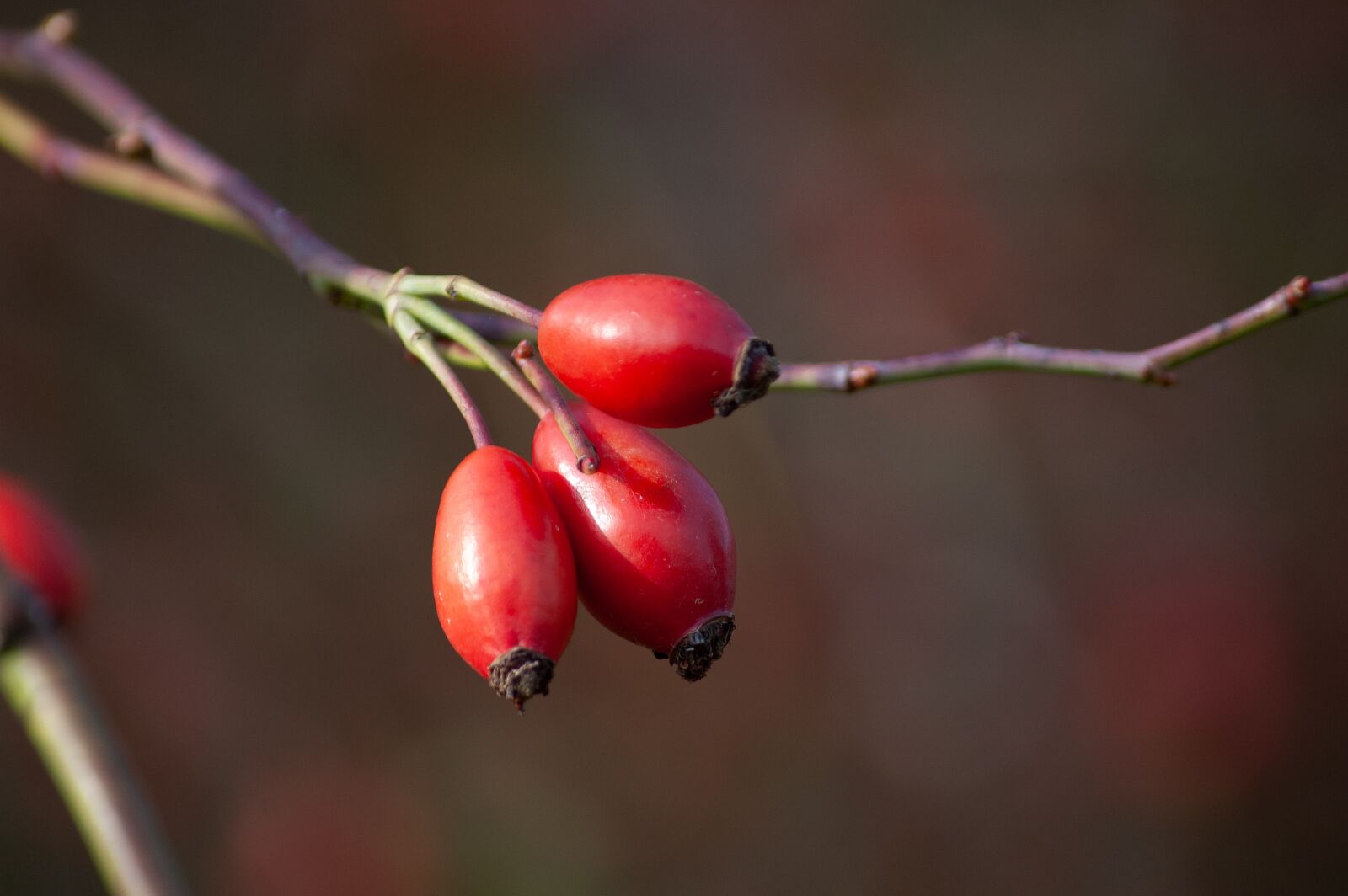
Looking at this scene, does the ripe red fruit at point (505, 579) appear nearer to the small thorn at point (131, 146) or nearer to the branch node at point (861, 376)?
the branch node at point (861, 376)

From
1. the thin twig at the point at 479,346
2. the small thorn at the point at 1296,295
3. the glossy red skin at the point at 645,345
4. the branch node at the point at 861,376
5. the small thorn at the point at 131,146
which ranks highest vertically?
the small thorn at the point at 131,146

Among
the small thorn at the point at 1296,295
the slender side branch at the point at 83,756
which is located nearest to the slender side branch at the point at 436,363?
the slender side branch at the point at 83,756

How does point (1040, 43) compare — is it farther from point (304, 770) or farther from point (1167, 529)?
point (304, 770)

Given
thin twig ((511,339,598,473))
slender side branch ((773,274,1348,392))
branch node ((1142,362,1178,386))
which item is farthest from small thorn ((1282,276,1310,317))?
thin twig ((511,339,598,473))

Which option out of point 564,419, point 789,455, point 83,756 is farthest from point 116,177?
point 789,455

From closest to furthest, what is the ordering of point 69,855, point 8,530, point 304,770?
point 8,530, point 69,855, point 304,770

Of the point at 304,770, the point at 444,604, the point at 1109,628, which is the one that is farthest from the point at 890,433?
the point at 444,604

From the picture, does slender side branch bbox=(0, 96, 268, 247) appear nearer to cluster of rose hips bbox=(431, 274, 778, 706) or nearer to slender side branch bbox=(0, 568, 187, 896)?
slender side branch bbox=(0, 568, 187, 896)
